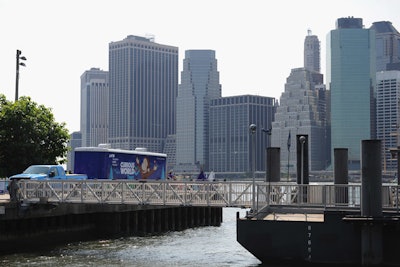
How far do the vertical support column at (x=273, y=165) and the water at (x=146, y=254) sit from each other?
15.9 feet

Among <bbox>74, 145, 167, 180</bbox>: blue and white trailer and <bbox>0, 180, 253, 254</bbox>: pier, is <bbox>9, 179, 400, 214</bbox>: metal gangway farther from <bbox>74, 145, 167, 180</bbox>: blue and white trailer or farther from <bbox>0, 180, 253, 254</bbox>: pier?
<bbox>74, 145, 167, 180</bbox>: blue and white trailer

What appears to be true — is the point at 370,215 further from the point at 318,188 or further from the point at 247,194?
the point at 247,194

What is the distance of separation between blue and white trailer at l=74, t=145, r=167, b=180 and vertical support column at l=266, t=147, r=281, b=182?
61.3 ft

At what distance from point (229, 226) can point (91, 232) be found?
21.2 meters

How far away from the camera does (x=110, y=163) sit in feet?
189

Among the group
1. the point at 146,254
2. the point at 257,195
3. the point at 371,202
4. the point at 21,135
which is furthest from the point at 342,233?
the point at 21,135

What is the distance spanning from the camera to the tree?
182 ft

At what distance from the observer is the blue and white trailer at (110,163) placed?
56.4 m

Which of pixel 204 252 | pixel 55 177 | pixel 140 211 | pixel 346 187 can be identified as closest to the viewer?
pixel 346 187

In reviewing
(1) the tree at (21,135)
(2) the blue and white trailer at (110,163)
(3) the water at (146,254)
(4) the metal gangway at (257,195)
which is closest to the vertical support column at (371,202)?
(4) the metal gangway at (257,195)

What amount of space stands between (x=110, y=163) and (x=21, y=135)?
24.5 feet

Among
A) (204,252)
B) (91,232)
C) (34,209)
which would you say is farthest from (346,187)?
(91,232)

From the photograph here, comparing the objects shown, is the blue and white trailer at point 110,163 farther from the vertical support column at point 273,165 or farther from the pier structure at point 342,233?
the pier structure at point 342,233

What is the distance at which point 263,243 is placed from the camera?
33531mm
